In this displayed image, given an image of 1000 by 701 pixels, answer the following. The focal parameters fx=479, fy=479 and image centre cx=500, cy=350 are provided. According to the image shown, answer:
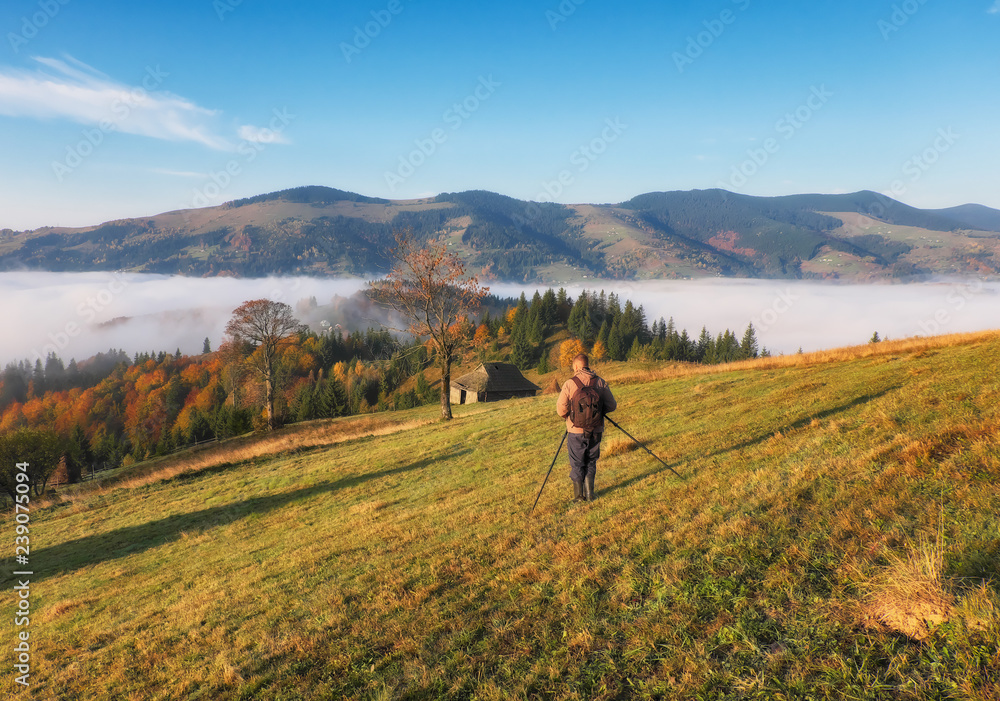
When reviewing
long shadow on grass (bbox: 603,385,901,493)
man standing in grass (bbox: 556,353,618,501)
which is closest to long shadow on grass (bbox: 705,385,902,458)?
long shadow on grass (bbox: 603,385,901,493)

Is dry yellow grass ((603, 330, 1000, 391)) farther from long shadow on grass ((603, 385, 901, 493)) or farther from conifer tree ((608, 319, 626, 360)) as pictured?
conifer tree ((608, 319, 626, 360))

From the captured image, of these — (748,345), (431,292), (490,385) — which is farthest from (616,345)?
(431,292)

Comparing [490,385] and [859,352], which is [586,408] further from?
[490,385]

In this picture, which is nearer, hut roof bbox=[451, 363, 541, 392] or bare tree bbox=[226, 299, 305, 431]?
bare tree bbox=[226, 299, 305, 431]

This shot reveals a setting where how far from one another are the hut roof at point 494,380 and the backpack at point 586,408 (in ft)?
211

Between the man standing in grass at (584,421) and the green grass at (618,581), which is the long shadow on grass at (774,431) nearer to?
the green grass at (618,581)

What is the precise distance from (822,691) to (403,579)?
6032 millimetres

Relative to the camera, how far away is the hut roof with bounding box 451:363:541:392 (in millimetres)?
75625

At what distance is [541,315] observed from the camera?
141875 mm

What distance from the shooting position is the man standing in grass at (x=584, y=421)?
10.2 m

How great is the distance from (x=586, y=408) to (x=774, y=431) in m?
6.29

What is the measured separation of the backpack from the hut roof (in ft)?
211

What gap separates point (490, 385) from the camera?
7544 centimetres

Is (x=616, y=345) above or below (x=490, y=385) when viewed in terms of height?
above
